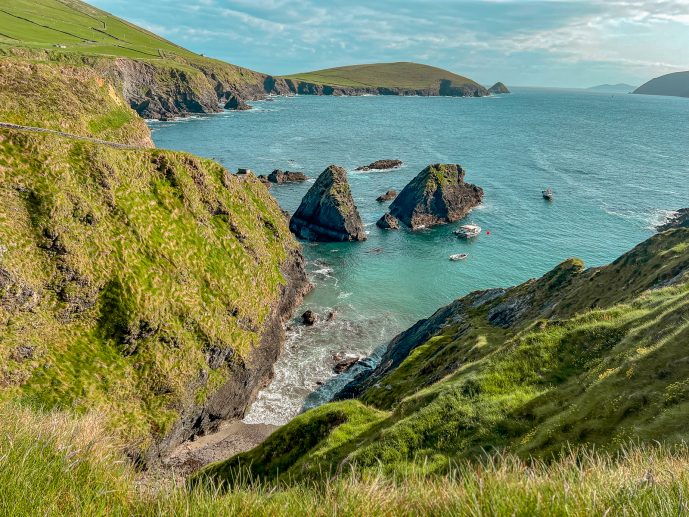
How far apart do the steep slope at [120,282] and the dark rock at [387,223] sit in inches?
2074

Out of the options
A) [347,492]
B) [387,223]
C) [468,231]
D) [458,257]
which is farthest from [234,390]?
[468,231]

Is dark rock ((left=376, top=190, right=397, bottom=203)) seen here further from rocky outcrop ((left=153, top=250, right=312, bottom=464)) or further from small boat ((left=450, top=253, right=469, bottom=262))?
rocky outcrop ((left=153, top=250, right=312, bottom=464))

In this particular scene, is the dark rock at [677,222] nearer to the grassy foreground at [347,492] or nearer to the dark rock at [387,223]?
the dark rock at [387,223]

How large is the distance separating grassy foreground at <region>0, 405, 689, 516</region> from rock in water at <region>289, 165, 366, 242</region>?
88912 mm

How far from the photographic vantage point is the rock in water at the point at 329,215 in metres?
97.3

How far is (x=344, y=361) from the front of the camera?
57469 millimetres

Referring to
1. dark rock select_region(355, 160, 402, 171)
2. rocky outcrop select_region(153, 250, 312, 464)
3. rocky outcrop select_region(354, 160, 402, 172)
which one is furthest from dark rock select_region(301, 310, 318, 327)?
dark rock select_region(355, 160, 402, 171)

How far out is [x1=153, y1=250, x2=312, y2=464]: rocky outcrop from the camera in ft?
133

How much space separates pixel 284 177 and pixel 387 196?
114 feet

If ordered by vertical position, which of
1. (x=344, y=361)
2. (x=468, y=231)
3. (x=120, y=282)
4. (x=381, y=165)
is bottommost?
(x=344, y=361)

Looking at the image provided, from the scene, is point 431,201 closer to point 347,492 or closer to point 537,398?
point 537,398

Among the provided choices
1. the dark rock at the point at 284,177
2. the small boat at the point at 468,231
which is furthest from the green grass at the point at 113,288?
the dark rock at the point at 284,177

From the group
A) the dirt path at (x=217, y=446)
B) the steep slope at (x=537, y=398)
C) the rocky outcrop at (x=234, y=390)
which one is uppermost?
the steep slope at (x=537, y=398)

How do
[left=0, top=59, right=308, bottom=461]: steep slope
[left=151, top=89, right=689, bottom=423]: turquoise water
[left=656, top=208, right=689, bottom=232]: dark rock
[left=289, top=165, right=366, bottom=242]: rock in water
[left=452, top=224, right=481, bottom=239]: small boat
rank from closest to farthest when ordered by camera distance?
[left=0, top=59, right=308, bottom=461]: steep slope → [left=151, top=89, right=689, bottom=423]: turquoise water → [left=289, top=165, right=366, bottom=242]: rock in water → [left=656, top=208, right=689, bottom=232]: dark rock → [left=452, top=224, right=481, bottom=239]: small boat
